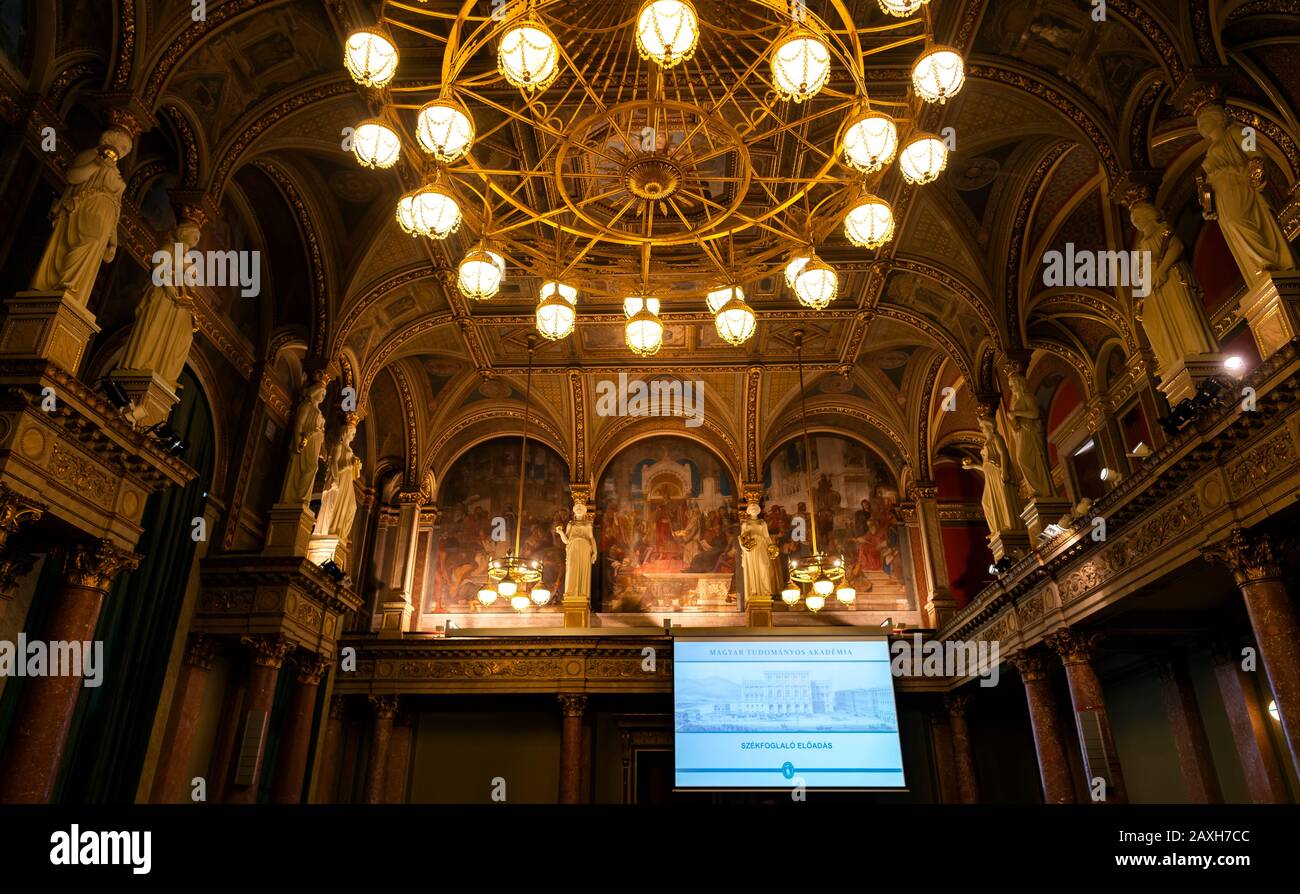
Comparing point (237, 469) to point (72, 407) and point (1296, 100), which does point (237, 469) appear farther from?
point (1296, 100)

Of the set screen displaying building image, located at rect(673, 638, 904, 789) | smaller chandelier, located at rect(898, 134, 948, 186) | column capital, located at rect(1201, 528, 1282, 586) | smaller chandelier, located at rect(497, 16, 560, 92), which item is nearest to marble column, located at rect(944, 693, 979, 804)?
screen displaying building image, located at rect(673, 638, 904, 789)

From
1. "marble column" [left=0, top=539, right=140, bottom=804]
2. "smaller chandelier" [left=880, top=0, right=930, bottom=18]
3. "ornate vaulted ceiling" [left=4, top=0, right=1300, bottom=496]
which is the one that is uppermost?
"ornate vaulted ceiling" [left=4, top=0, right=1300, bottom=496]

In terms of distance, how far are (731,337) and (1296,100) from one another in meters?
6.77

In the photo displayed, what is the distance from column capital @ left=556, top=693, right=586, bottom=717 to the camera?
13945mm

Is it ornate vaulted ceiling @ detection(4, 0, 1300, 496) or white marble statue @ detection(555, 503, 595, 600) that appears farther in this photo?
white marble statue @ detection(555, 503, 595, 600)

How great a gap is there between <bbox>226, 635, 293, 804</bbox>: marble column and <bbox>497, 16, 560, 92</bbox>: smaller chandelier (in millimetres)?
7922

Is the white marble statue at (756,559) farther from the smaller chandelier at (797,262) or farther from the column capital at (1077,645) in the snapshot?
the smaller chandelier at (797,262)

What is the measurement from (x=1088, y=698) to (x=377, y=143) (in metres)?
9.28

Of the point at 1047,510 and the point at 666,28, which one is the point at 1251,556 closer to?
the point at 1047,510

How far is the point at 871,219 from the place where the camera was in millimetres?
5762

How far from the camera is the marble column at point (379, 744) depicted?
44.8 feet

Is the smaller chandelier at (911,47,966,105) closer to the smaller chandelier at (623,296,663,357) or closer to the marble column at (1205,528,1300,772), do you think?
the smaller chandelier at (623,296,663,357)

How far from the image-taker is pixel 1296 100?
827 centimetres
